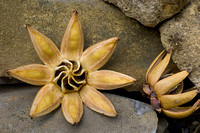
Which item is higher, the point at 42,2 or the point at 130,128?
the point at 42,2

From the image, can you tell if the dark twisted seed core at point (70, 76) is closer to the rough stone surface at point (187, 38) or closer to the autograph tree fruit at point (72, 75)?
the autograph tree fruit at point (72, 75)

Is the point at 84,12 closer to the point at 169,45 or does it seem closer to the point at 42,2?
the point at 42,2

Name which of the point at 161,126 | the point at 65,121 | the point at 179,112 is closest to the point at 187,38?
the point at 179,112

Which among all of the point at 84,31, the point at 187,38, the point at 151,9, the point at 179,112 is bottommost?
the point at 179,112

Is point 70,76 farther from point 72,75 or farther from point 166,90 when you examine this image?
point 166,90

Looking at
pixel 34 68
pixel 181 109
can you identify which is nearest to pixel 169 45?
pixel 181 109
